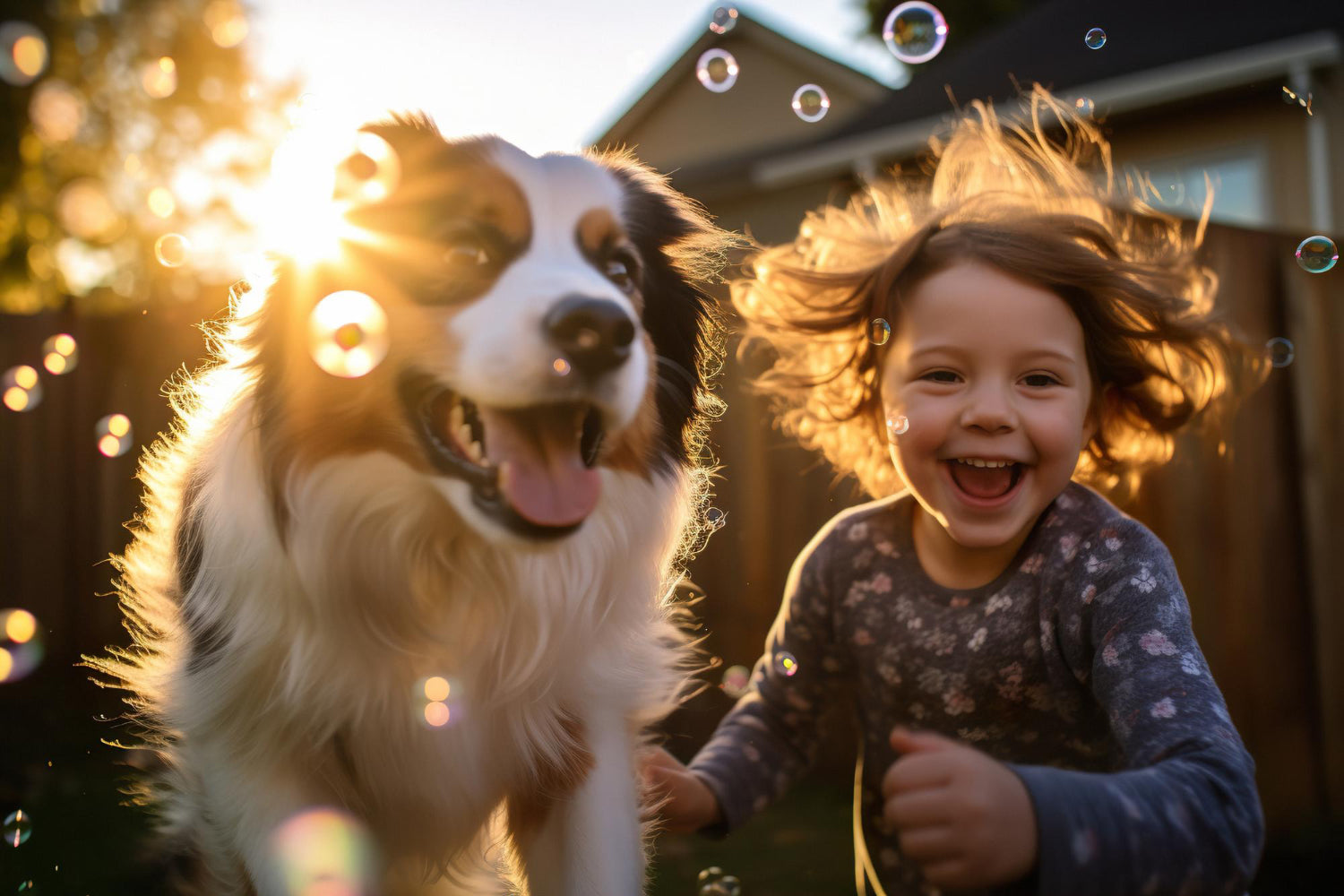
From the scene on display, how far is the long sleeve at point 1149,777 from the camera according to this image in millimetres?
1311

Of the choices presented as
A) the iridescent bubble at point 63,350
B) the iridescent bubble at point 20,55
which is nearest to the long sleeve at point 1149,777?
the iridescent bubble at point 20,55

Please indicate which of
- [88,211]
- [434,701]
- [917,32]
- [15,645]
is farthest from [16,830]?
[88,211]

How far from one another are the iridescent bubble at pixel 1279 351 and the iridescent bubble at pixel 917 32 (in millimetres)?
1953

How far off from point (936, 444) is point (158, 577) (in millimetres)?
1482

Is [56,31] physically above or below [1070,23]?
below

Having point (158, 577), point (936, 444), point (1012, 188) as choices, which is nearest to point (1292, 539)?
point (1012, 188)

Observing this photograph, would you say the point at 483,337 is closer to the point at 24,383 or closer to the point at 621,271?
the point at 621,271

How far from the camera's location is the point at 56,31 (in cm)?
1441

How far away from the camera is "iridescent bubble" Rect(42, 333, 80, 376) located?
16.6 ft

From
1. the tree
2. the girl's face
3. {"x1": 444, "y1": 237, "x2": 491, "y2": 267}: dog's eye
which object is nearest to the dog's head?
{"x1": 444, "y1": 237, "x2": 491, "y2": 267}: dog's eye

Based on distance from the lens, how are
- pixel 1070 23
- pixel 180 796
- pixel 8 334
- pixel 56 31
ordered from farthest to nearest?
pixel 56 31
pixel 1070 23
pixel 8 334
pixel 180 796

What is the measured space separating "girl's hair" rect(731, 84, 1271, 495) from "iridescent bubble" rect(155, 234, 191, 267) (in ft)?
4.24

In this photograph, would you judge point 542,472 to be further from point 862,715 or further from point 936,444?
point 862,715

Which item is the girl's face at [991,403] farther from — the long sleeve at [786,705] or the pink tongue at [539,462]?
the pink tongue at [539,462]
